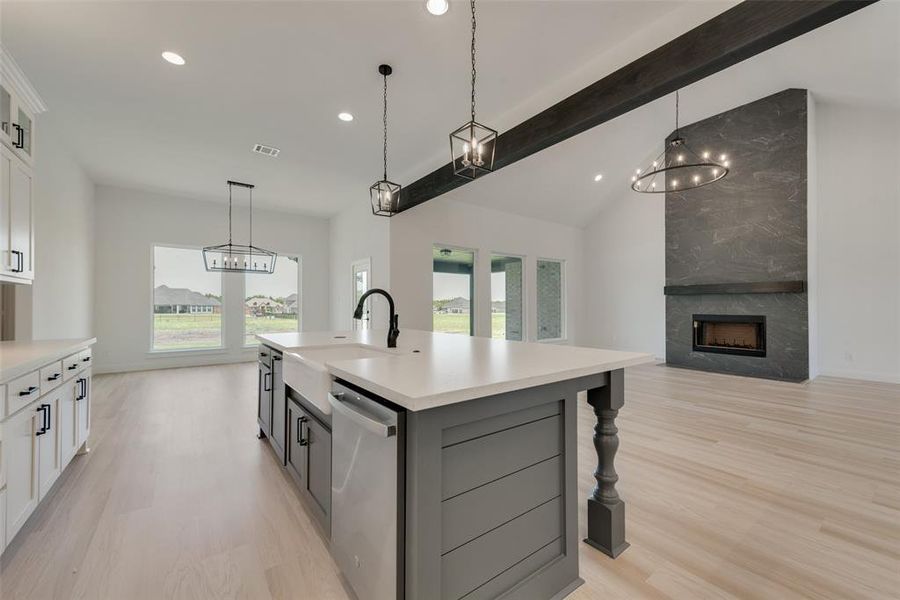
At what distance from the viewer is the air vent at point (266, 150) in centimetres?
455

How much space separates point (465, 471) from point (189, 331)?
7.46 meters

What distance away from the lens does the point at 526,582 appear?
4.48 ft

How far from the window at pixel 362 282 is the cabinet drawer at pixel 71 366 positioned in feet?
12.7

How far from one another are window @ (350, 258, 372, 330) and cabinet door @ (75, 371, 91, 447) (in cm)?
370

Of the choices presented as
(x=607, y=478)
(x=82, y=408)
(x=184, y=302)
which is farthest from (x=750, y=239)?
(x=184, y=302)

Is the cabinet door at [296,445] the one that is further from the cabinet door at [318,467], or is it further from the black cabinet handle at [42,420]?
the black cabinet handle at [42,420]

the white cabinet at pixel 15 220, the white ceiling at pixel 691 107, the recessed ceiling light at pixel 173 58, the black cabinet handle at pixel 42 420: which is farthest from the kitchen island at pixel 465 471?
the white ceiling at pixel 691 107

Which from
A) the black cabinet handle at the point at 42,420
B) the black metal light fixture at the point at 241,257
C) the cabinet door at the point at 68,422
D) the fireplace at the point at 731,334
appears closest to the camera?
the black cabinet handle at the point at 42,420

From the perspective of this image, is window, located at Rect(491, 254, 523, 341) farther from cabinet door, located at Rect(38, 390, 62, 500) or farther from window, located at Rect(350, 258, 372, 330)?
cabinet door, located at Rect(38, 390, 62, 500)

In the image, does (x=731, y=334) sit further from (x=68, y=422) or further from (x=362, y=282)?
(x=68, y=422)

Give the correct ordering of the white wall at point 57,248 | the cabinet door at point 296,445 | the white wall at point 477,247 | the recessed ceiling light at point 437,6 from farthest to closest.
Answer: the white wall at point 477,247 < the white wall at point 57,248 < the recessed ceiling light at point 437,6 < the cabinet door at point 296,445

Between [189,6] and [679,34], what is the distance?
3353 millimetres

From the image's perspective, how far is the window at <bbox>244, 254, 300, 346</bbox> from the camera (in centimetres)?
734

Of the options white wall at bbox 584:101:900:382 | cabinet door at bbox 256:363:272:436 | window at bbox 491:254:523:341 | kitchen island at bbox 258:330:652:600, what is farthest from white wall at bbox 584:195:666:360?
cabinet door at bbox 256:363:272:436
